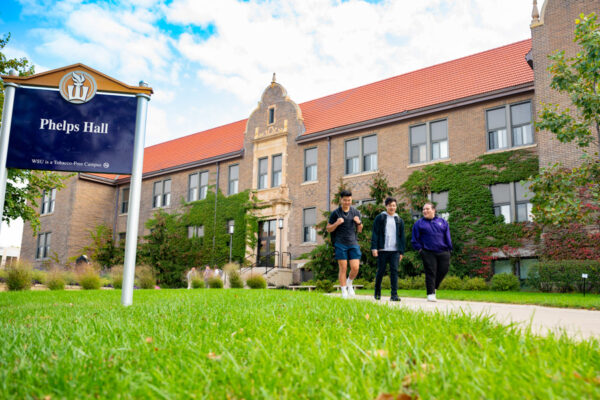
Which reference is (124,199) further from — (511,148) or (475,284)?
(511,148)

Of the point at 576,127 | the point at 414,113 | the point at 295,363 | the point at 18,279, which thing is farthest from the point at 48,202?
the point at 295,363

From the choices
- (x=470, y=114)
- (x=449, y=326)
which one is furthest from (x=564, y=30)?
(x=449, y=326)

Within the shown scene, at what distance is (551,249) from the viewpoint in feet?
54.4

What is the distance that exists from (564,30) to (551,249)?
852cm

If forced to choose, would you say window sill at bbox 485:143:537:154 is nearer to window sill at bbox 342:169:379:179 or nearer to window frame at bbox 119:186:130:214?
window sill at bbox 342:169:379:179

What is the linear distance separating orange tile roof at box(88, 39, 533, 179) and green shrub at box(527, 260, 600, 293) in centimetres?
774

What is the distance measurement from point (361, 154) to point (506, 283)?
31.9ft

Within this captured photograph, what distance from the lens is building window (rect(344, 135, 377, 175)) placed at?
23.6 meters

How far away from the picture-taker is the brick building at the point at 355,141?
1894 cm

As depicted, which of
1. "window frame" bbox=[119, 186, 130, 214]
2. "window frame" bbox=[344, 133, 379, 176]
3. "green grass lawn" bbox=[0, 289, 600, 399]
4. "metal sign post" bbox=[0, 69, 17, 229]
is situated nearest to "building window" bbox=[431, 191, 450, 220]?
"window frame" bbox=[344, 133, 379, 176]

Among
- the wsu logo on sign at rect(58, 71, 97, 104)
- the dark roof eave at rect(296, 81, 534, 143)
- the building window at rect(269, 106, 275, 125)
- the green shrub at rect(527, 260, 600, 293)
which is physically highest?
the building window at rect(269, 106, 275, 125)

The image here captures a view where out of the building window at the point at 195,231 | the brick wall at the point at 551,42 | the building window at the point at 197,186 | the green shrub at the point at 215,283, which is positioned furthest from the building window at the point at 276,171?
the brick wall at the point at 551,42

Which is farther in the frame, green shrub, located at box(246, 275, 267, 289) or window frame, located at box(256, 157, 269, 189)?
window frame, located at box(256, 157, 269, 189)

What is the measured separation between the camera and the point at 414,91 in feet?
79.0
